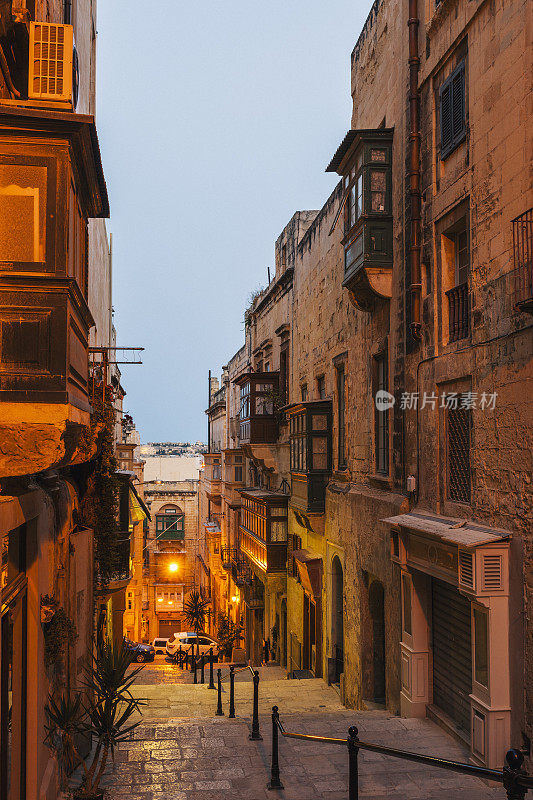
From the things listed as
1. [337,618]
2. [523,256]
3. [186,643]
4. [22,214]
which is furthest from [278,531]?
[22,214]

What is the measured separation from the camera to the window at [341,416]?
15.3 m

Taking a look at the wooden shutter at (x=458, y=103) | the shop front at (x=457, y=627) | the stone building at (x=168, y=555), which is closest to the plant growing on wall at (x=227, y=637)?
the shop front at (x=457, y=627)

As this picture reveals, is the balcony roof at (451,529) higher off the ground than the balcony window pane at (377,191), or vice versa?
the balcony window pane at (377,191)

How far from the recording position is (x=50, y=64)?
606cm

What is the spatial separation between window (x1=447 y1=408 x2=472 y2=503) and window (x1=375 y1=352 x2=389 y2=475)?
2.76m

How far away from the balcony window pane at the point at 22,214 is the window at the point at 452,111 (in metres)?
5.64

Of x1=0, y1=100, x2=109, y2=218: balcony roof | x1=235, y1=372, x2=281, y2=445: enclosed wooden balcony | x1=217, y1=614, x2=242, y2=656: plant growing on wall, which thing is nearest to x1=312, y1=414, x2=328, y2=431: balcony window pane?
x1=235, y1=372, x2=281, y2=445: enclosed wooden balcony

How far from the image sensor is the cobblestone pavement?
7016 millimetres

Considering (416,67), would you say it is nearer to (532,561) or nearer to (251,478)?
(532,561)

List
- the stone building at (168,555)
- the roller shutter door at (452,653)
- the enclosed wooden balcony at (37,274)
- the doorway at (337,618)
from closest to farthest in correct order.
→ the enclosed wooden balcony at (37,274), the roller shutter door at (452,653), the doorway at (337,618), the stone building at (168,555)

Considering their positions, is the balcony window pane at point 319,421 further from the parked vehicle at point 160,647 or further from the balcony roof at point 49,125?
the parked vehicle at point 160,647

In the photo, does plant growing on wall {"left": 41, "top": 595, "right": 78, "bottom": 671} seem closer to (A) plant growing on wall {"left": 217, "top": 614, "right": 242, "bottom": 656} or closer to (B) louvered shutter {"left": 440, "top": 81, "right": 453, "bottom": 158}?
(B) louvered shutter {"left": 440, "top": 81, "right": 453, "bottom": 158}

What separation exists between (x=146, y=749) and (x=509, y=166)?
8.26 metres

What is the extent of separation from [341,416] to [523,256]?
353 inches
